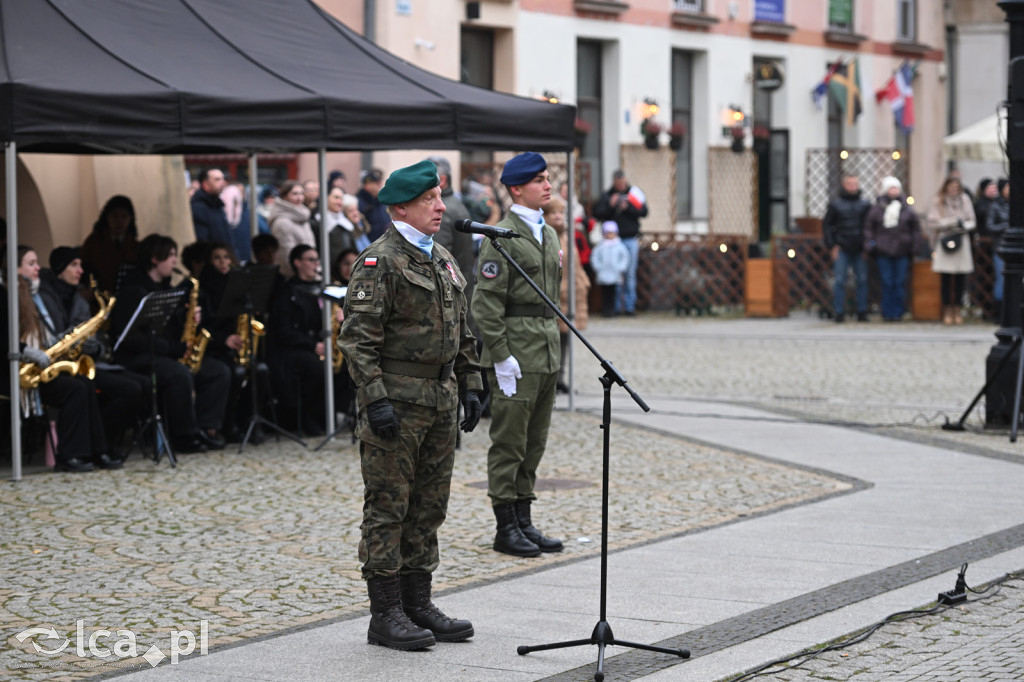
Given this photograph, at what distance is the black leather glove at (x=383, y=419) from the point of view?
6.62 meters

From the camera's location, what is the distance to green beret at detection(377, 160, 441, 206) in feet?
22.4

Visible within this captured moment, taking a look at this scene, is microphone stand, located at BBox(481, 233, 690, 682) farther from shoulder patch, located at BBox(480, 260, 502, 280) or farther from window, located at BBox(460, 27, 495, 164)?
window, located at BBox(460, 27, 495, 164)

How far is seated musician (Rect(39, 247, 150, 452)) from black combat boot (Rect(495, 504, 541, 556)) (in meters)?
4.26

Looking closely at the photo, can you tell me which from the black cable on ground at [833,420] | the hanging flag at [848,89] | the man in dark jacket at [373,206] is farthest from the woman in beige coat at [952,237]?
the hanging flag at [848,89]

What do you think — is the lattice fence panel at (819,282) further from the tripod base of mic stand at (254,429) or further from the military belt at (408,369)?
the military belt at (408,369)

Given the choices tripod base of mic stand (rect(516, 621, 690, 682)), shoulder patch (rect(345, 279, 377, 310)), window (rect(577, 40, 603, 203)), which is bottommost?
tripod base of mic stand (rect(516, 621, 690, 682))

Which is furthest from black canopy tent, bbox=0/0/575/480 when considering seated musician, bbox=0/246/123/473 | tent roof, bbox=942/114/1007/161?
tent roof, bbox=942/114/1007/161

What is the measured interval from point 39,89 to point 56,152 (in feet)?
11.9

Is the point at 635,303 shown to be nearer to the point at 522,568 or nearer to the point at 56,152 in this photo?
the point at 56,152

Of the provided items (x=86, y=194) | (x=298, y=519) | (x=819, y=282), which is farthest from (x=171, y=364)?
(x=819, y=282)

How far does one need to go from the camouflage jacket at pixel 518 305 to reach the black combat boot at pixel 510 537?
0.75 meters

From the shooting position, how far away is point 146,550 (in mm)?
8852

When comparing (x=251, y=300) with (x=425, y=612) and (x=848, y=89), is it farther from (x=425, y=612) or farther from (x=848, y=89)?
(x=848, y=89)

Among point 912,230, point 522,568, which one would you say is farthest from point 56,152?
point 912,230
